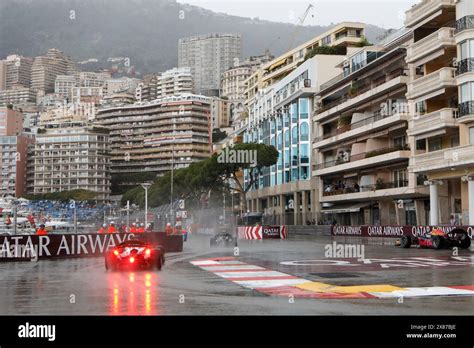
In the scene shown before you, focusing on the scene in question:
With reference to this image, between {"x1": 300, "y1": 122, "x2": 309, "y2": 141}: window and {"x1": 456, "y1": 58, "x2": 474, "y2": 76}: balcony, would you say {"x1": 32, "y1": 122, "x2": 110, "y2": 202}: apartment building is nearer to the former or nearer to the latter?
{"x1": 300, "y1": 122, "x2": 309, "y2": 141}: window

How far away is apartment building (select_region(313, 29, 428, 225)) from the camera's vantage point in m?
54.6

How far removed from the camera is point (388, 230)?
136 ft

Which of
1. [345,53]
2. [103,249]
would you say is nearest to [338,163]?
[345,53]

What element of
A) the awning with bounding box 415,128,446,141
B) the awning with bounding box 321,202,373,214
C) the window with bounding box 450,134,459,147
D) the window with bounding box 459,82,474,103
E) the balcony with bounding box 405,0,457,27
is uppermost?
the balcony with bounding box 405,0,457,27

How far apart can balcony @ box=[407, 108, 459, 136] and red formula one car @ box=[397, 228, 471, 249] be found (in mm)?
13809

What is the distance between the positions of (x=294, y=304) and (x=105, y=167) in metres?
158

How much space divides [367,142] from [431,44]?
58.6 feet

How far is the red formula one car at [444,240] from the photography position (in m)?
29.7

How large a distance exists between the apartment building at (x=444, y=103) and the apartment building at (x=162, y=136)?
129 metres

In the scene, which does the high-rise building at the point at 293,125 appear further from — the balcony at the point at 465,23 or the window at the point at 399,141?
the balcony at the point at 465,23

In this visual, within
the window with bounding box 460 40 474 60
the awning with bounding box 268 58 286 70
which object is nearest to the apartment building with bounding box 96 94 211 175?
the awning with bounding box 268 58 286 70

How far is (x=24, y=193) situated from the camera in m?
156
